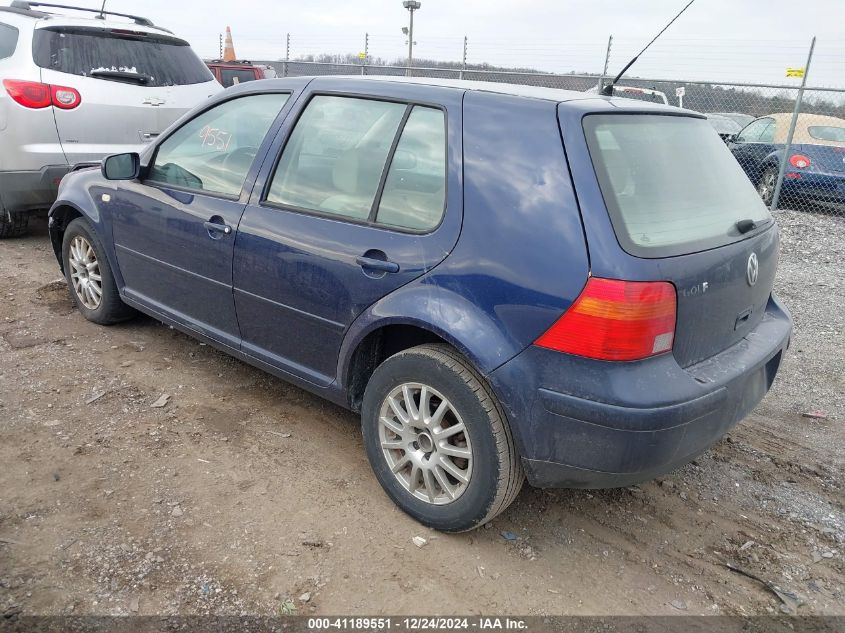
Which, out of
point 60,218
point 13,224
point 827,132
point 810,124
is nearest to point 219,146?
point 60,218

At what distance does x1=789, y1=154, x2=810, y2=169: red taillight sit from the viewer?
9570 mm

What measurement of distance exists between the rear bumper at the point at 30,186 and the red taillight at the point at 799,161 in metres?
9.26

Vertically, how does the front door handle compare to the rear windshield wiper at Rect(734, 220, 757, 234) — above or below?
below

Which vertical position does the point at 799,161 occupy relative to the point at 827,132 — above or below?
below

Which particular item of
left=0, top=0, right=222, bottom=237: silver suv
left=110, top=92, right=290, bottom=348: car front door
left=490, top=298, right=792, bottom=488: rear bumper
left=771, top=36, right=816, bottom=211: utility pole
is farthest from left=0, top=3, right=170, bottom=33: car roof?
left=771, top=36, right=816, bottom=211: utility pole

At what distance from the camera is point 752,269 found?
270 cm

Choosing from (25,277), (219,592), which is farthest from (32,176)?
(219,592)

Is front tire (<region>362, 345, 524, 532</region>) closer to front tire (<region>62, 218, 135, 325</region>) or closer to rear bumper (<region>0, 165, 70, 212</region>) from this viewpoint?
front tire (<region>62, 218, 135, 325</region>)

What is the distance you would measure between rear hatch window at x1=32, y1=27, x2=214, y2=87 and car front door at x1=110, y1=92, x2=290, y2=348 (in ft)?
8.13

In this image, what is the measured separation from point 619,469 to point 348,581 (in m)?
1.05

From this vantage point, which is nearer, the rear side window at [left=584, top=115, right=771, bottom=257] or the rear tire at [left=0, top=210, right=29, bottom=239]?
the rear side window at [left=584, top=115, right=771, bottom=257]

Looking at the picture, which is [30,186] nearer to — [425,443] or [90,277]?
[90,277]

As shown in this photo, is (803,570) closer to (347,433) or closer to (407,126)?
(347,433)

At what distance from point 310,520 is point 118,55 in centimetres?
504
